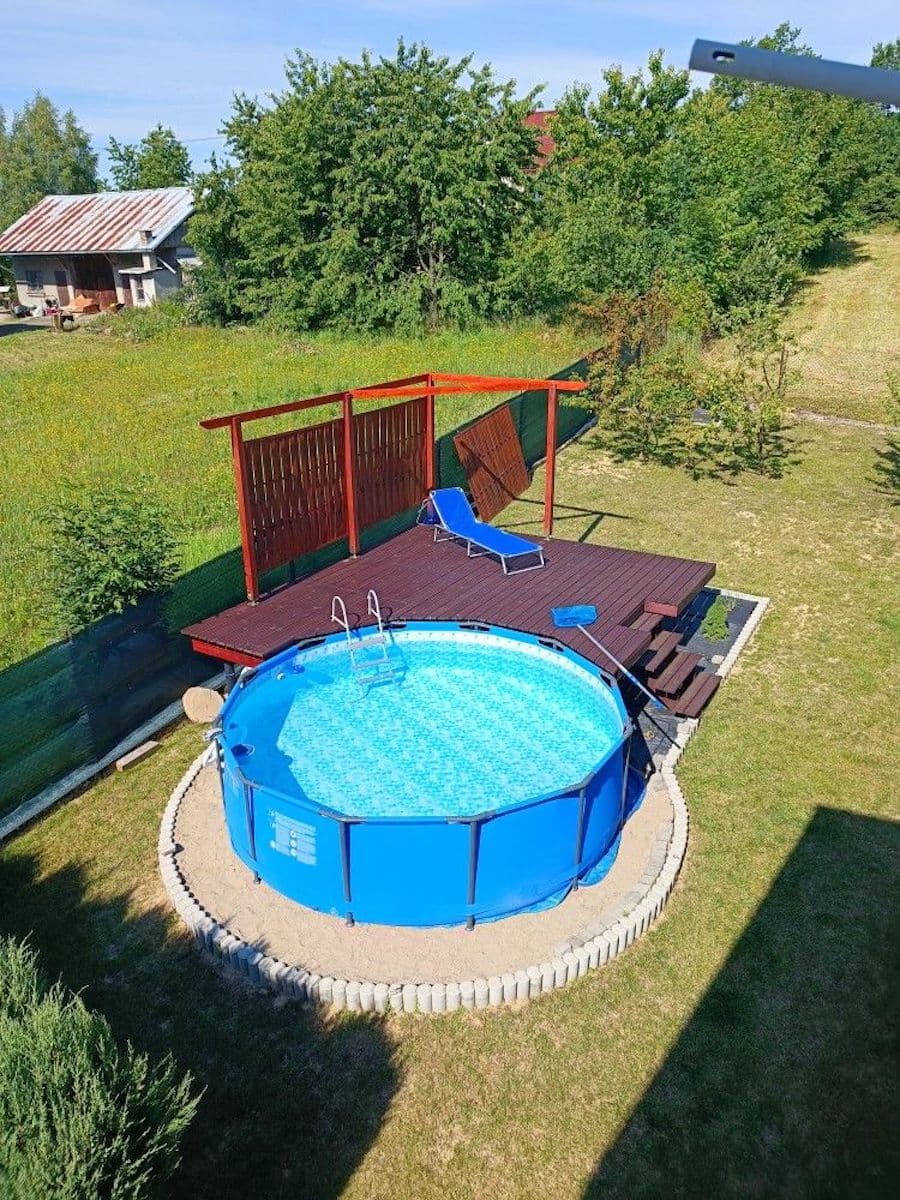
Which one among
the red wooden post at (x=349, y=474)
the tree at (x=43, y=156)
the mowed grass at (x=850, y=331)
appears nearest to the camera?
the red wooden post at (x=349, y=474)

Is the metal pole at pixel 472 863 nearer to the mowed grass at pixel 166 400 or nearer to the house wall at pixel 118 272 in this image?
the mowed grass at pixel 166 400

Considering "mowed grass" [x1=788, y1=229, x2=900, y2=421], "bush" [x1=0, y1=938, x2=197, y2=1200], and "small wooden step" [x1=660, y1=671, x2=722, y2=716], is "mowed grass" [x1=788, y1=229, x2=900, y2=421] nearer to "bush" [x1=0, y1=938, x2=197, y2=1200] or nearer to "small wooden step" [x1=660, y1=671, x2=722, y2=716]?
"small wooden step" [x1=660, y1=671, x2=722, y2=716]

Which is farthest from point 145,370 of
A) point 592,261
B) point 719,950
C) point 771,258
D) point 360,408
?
point 719,950

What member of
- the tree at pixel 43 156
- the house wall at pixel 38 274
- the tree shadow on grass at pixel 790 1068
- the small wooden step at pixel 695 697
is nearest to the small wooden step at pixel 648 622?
the small wooden step at pixel 695 697

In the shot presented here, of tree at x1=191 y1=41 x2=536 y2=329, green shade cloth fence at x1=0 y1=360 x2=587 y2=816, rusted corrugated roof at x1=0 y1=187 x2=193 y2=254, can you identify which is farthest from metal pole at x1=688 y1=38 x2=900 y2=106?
rusted corrugated roof at x1=0 y1=187 x2=193 y2=254

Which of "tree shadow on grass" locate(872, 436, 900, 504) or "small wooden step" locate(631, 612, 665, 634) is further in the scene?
"tree shadow on grass" locate(872, 436, 900, 504)

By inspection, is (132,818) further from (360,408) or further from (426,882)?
(360,408)

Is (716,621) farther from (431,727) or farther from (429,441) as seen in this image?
(429,441)
